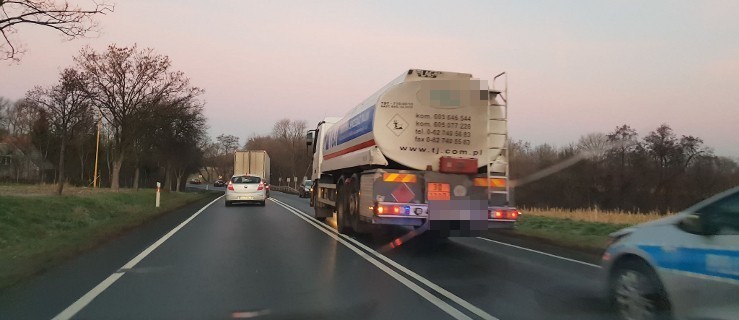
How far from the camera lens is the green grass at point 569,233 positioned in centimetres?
1225

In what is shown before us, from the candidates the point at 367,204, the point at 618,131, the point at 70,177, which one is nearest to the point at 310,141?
the point at 367,204

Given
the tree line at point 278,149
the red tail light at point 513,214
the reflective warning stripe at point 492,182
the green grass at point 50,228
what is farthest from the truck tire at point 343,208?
the tree line at point 278,149

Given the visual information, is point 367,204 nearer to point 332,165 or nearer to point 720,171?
point 332,165

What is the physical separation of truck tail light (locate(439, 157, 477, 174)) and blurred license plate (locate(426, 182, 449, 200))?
1.06 feet

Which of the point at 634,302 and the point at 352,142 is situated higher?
the point at 352,142

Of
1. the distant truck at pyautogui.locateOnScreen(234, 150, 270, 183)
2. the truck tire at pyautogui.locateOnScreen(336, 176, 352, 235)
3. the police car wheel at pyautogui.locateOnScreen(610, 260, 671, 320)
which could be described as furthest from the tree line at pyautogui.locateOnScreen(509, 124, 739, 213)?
the police car wheel at pyautogui.locateOnScreen(610, 260, 671, 320)

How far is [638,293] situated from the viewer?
5.85 metres

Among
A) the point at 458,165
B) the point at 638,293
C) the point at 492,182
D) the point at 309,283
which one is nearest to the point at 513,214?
the point at 492,182

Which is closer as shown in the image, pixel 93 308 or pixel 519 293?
pixel 93 308

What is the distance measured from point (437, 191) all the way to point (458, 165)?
2.26ft

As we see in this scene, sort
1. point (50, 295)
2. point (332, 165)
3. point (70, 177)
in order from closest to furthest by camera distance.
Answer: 1. point (50, 295)
2. point (332, 165)
3. point (70, 177)

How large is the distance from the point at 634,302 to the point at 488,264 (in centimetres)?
421

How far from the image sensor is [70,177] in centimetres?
5875

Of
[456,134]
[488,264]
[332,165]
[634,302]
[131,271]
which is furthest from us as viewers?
[332,165]
